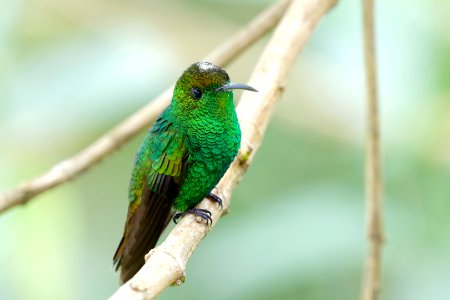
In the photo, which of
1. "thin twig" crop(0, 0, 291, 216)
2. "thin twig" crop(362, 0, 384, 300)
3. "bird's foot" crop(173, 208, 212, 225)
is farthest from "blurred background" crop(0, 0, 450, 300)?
"bird's foot" crop(173, 208, 212, 225)

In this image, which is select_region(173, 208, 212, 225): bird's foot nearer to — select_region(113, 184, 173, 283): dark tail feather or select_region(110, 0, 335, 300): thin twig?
select_region(110, 0, 335, 300): thin twig

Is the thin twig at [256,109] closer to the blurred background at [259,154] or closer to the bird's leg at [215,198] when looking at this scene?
the bird's leg at [215,198]

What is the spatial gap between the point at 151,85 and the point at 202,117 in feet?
5.01

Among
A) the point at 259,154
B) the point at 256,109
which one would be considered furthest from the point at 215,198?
the point at 259,154

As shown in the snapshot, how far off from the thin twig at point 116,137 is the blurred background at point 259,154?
818 mm

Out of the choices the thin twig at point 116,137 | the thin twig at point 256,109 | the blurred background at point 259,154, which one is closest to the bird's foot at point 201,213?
the thin twig at point 256,109

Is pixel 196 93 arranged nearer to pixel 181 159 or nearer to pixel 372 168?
pixel 181 159

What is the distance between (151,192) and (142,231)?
133mm

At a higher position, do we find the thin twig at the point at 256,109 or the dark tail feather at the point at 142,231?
the thin twig at the point at 256,109

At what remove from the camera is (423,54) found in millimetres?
3781

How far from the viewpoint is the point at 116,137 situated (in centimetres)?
296

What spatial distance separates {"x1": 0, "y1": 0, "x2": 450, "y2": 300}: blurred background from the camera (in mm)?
3551

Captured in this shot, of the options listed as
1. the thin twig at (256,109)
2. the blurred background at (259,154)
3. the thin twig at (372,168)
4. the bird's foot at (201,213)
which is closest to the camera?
the thin twig at (256,109)

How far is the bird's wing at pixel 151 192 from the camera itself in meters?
2.58
